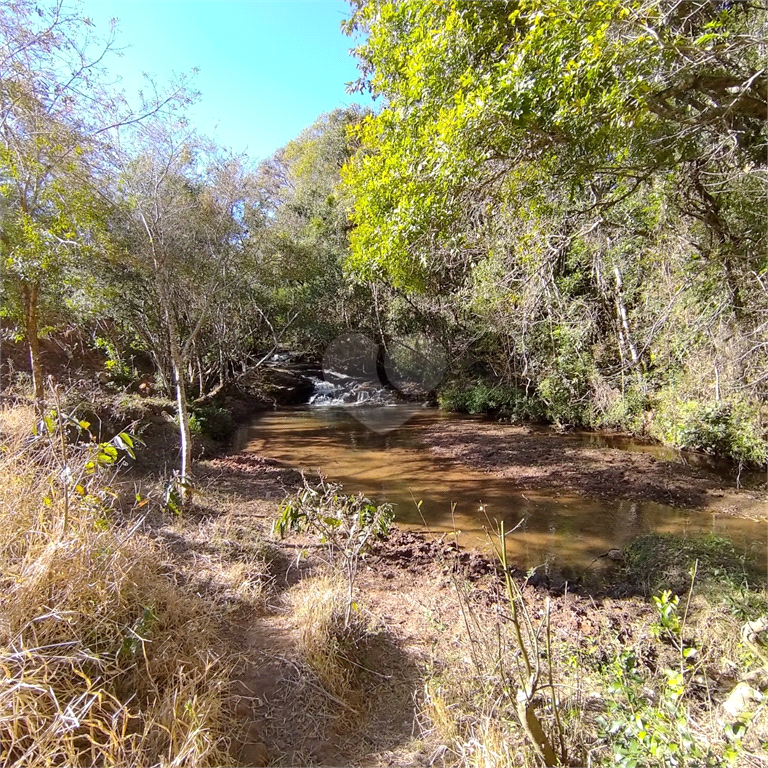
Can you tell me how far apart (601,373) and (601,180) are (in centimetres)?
657

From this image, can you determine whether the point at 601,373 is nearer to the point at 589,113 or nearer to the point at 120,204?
the point at 589,113

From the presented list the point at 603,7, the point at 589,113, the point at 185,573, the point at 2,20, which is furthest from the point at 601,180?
the point at 2,20

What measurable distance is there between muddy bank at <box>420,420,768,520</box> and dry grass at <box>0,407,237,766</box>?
582 centimetres

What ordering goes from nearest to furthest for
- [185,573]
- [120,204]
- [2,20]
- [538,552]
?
[185,573]
[2,20]
[538,552]
[120,204]

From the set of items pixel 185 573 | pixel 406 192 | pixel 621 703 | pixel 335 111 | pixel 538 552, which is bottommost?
pixel 538 552

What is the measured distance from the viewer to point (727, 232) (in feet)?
14.1

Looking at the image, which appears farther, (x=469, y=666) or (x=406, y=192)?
(x=406, y=192)

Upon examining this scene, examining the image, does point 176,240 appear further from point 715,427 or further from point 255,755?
point 715,427

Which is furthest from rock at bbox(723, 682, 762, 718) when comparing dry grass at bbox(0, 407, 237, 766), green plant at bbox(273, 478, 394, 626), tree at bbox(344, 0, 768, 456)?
tree at bbox(344, 0, 768, 456)

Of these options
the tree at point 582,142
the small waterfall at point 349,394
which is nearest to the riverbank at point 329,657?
the tree at point 582,142

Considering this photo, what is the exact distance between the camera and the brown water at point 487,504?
15.7 ft

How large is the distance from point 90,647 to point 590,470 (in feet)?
24.9

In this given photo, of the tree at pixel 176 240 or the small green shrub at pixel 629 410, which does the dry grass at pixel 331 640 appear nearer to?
the tree at pixel 176 240

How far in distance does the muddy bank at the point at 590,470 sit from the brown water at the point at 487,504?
272 millimetres
